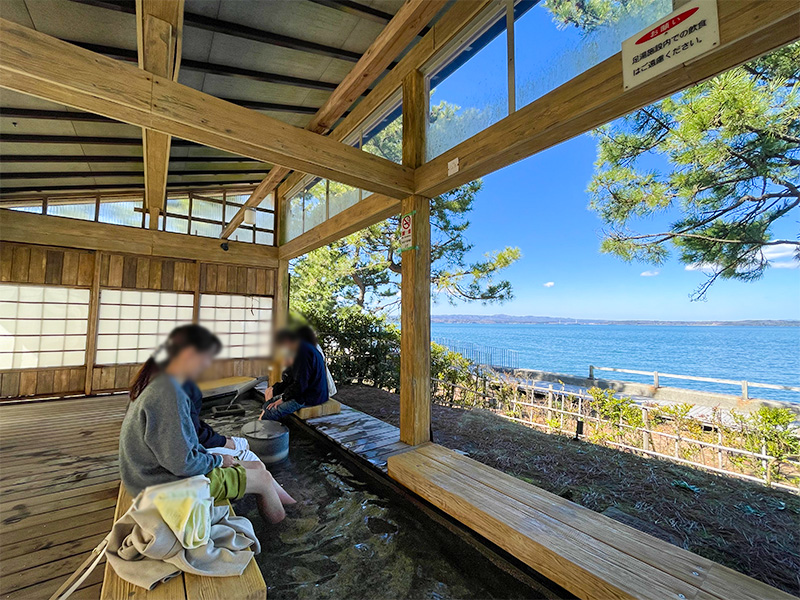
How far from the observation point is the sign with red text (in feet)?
4.89

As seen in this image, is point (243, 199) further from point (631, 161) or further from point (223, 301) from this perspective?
point (631, 161)

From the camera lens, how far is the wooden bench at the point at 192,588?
0.96m

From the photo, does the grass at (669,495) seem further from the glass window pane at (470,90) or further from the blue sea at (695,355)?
the blue sea at (695,355)

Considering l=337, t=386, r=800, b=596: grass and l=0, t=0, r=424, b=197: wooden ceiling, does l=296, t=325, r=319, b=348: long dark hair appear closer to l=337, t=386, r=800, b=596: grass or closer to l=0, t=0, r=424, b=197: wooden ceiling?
l=337, t=386, r=800, b=596: grass

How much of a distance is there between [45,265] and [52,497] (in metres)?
4.51

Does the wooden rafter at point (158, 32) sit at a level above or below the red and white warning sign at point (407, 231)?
above

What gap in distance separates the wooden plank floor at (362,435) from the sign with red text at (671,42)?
297 cm

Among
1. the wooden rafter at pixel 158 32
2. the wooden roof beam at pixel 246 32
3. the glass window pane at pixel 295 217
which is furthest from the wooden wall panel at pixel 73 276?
the wooden rafter at pixel 158 32

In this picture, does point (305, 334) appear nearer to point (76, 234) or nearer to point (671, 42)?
point (671, 42)

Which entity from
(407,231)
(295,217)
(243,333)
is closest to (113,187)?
(295,217)

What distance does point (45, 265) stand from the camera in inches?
201

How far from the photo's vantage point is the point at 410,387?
297cm

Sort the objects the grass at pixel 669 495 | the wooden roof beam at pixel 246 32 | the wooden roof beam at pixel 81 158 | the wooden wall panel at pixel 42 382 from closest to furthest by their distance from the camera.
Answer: the grass at pixel 669 495
the wooden roof beam at pixel 246 32
the wooden roof beam at pixel 81 158
the wooden wall panel at pixel 42 382

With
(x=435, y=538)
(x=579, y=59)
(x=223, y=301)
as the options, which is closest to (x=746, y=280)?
(x=579, y=59)
